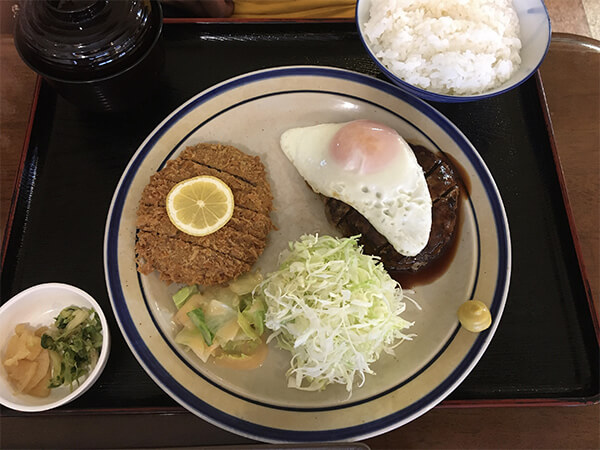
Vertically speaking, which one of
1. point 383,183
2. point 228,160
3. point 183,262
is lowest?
point 183,262

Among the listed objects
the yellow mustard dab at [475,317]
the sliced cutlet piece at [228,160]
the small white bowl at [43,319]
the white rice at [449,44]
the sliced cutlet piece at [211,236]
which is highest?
the white rice at [449,44]

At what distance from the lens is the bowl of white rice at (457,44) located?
1.97 metres

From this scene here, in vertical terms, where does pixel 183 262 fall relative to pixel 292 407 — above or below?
above

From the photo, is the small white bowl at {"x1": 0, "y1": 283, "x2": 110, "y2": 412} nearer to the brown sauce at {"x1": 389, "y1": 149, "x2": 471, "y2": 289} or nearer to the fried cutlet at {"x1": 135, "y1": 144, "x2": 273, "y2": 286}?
the fried cutlet at {"x1": 135, "y1": 144, "x2": 273, "y2": 286}

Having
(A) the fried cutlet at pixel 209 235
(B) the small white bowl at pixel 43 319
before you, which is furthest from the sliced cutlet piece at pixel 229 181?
(B) the small white bowl at pixel 43 319

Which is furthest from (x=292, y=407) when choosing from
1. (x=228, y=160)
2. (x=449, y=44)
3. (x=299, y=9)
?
(x=299, y=9)

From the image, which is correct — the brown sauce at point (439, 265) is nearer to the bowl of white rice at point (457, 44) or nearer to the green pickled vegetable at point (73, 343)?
the bowl of white rice at point (457, 44)

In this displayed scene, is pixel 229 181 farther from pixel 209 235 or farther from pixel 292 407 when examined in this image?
pixel 292 407

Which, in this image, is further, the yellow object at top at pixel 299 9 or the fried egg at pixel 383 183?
the yellow object at top at pixel 299 9

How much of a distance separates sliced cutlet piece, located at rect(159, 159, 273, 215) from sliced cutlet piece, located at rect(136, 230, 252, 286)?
27 cm

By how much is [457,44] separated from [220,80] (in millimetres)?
1203

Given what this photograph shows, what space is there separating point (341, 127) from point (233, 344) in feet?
3.63

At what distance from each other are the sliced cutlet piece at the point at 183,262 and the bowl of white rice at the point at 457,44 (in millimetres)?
1164

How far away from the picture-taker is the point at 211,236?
1.92 m
